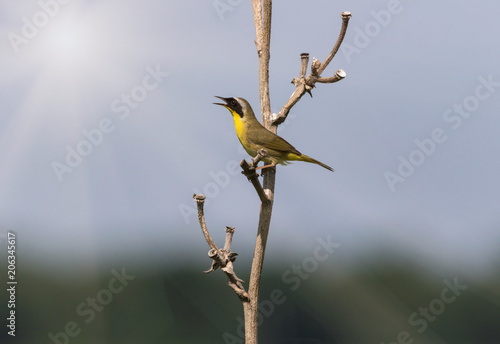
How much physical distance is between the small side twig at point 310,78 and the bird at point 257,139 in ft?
0.55

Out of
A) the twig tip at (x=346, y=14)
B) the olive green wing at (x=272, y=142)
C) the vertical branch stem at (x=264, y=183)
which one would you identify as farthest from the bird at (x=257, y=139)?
the twig tip at (x=346, y=14)

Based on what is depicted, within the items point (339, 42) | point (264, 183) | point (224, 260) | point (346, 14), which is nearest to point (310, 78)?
point (339, 42)

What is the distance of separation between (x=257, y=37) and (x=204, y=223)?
135 centimetres

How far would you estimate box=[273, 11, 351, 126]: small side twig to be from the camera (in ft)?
11.4

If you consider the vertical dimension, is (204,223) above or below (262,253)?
above

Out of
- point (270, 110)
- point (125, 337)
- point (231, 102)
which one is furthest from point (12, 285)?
point (270, 110)

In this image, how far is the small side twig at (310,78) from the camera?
11.4 ft

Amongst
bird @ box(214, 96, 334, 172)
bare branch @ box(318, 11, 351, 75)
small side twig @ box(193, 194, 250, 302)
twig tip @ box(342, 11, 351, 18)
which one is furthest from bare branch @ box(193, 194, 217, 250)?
twig tip @ box(342, 11, 351, 18)

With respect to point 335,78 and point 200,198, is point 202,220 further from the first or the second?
point 335,78

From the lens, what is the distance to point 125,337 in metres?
6.01

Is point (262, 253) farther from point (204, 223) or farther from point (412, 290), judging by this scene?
point (412, 290)

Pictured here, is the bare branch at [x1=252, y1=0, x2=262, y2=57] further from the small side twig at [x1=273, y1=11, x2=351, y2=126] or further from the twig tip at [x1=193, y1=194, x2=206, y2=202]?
the twig tip at [x1=193, y1=194, x2=206, y2=202]

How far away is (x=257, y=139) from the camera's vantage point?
3686 mm

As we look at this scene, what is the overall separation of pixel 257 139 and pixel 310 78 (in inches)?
21.9
